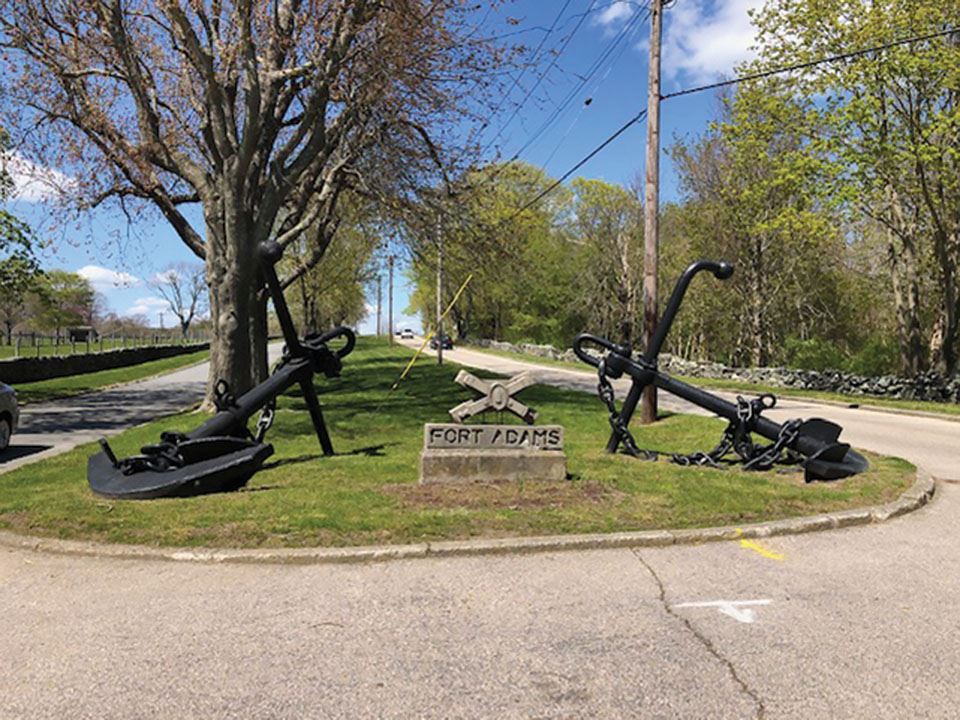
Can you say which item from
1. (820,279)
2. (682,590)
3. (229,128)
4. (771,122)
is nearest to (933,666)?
(682,590)

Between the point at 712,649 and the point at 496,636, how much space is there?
118 cm

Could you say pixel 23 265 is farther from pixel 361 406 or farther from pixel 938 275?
pixel 938 275

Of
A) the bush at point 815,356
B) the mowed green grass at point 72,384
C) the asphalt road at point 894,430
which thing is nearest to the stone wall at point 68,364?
the mowed green grass at point 72,384

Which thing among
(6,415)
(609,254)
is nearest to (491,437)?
(6,415)

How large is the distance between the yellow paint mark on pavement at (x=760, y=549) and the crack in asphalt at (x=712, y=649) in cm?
102

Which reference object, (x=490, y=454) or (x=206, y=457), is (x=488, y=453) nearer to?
(x=490, y=454)

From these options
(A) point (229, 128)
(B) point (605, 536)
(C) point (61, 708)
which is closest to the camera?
(C) point (61, 708)

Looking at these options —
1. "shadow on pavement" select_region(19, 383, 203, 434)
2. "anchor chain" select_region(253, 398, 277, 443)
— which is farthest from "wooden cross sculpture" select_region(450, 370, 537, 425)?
"shadow on pavement" select_region(19, 383, 203, 434)

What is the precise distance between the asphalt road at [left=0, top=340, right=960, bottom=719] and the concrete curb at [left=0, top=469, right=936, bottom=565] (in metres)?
0.11

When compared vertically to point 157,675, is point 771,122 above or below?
above

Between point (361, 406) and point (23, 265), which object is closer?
point (361, 406)

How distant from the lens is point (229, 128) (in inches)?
551

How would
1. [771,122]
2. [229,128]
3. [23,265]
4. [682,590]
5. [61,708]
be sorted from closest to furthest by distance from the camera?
[61,708]
[682,590]
[229,128]
[23,265]
[771,122]

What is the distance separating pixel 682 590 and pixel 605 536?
41.6 inches
